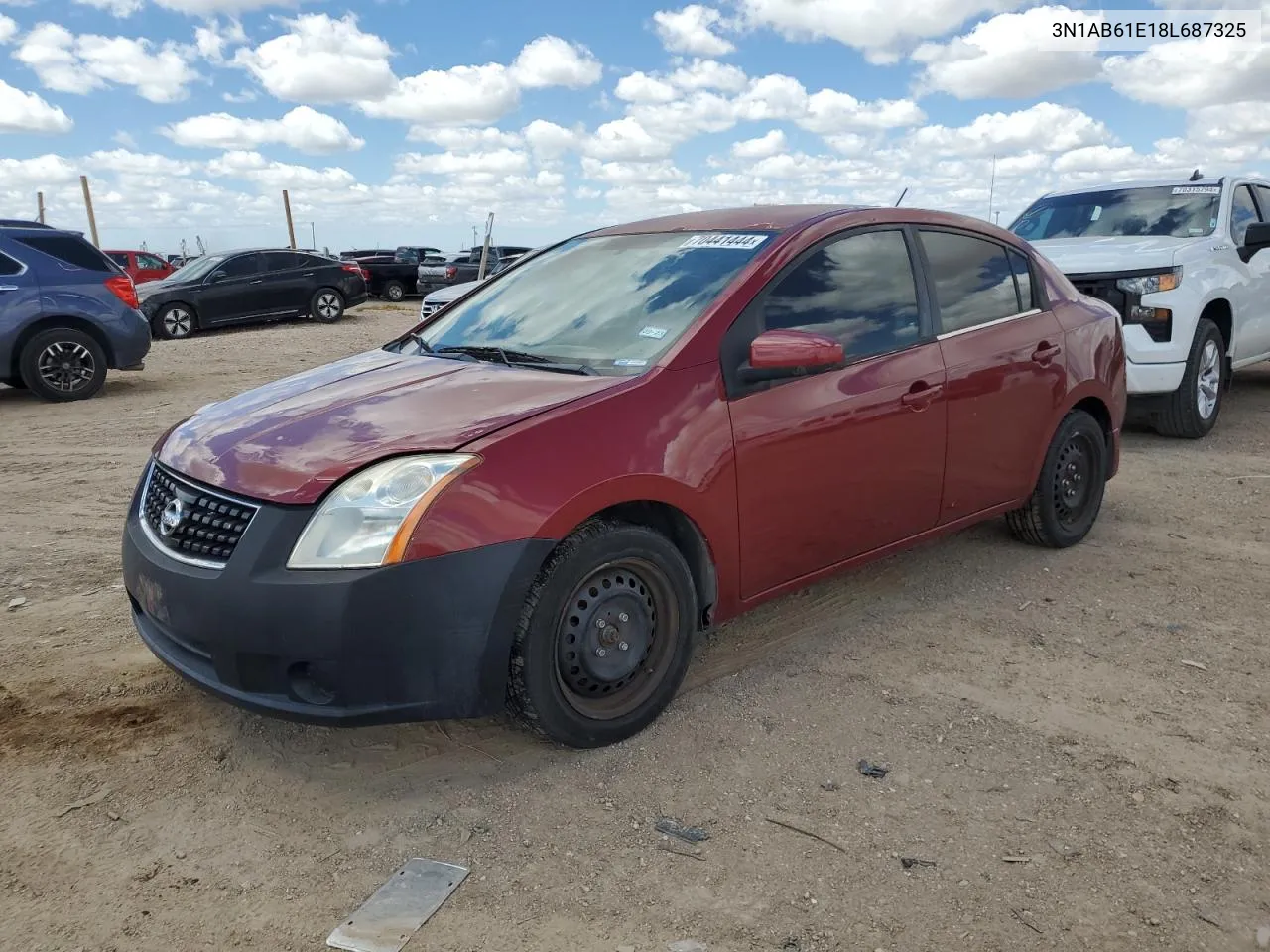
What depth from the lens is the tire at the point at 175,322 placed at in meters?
16.9

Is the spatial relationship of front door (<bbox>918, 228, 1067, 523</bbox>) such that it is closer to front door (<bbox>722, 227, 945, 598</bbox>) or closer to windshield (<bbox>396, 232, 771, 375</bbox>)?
front door (<bbox>722, 227, 945, 598</bbox>)

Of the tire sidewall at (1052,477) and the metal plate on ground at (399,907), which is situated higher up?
the tire sidewall at (1052,477)

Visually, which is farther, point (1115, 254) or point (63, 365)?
point (63, 365)

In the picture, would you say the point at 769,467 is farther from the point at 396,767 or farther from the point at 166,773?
the point at 166,773

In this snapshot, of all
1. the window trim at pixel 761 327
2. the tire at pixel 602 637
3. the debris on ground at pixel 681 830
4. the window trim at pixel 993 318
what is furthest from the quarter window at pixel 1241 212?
the debris on ground at pixel 681 830

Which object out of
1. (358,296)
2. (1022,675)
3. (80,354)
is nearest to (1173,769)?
(1022,675)

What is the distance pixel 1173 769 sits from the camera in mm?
3033

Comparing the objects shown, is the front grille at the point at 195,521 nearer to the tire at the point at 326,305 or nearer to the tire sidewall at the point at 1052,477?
the tire sidewall at the point at 1052,477

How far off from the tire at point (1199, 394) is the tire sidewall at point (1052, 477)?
2.70 m

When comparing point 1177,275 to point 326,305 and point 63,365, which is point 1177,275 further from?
point 326,305

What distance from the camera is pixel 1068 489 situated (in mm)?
4980

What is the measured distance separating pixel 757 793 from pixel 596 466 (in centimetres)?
105

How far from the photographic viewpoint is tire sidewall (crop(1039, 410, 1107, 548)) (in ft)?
15.7

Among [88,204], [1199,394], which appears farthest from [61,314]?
[88,204]
